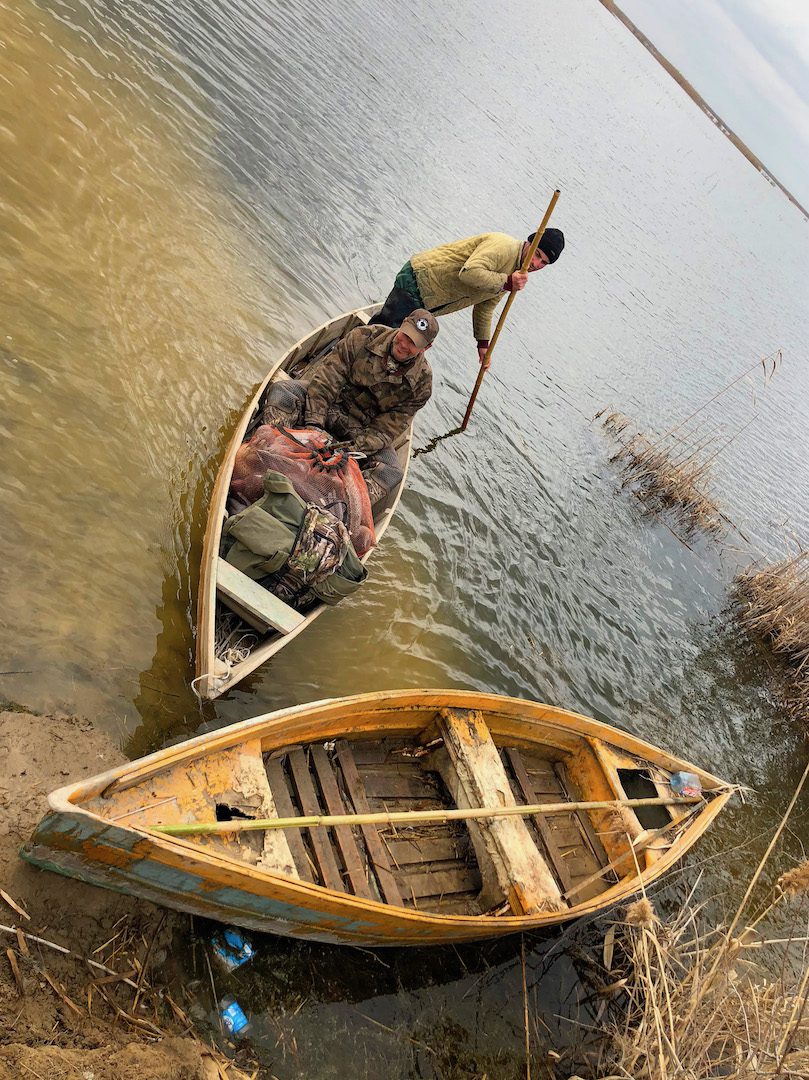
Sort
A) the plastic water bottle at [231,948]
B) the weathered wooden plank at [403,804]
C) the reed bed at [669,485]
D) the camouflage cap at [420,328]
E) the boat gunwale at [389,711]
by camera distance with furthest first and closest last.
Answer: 1. the reed bed at [669,485]
2. the camouflage cap at [420,328]
3. the weathered wooden plank at [403,804]
4. the plastic water bottle at [231,948]
5. the boat gunwale at [389,711]

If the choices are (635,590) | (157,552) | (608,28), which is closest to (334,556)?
(157,552)

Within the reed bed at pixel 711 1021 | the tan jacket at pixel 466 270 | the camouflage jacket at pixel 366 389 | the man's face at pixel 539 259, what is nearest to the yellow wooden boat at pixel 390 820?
the reed bed at pixel 711 1021

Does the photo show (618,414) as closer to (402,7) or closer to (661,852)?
(661,852)

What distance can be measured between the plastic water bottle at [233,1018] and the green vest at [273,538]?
261 cm

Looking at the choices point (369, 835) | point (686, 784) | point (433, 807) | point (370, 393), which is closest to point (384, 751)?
point (433, 807)

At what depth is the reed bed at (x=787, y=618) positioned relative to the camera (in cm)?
983

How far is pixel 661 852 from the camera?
559 cm

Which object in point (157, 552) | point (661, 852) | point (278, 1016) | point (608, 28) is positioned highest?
point (608, 28)

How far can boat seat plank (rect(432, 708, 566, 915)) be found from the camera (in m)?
4.75

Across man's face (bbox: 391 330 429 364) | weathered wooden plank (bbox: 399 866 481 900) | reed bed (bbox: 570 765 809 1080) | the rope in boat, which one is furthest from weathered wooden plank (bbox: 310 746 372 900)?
man's face (bbox: 391 330 429 364)

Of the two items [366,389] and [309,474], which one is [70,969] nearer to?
[309,474]

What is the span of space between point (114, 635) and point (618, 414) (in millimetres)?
10540

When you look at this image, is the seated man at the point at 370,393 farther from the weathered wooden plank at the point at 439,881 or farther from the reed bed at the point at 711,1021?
the reed bed at the point at 711,1021

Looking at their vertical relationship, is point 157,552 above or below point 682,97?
below
